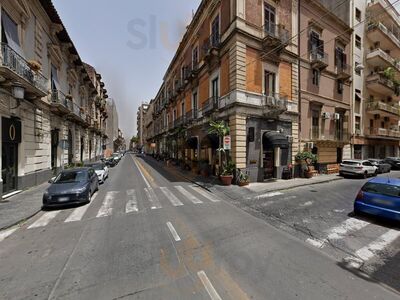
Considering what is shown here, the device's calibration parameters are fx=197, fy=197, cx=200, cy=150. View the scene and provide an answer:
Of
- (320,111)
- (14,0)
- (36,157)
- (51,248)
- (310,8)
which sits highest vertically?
(310,8)

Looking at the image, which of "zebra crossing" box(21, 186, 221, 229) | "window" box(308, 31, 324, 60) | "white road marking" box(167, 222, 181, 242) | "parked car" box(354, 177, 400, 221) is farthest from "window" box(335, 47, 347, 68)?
"white road marking" box(167, 222, 181, 242)

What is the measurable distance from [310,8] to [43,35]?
20625 mm

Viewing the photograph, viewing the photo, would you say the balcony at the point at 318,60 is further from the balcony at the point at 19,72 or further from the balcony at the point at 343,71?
the balcony at the point at 19,72

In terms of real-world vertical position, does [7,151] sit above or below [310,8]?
below

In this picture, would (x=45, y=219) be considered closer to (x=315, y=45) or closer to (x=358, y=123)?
(x=315, y=45)

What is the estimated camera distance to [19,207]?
774 cm

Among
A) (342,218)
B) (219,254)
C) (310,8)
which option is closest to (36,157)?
(219,254)

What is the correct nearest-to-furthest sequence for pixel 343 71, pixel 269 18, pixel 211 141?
1. pixel 269 18
2. pixel 211 141
3. pixel 343 71

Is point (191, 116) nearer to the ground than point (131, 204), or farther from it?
farther from it

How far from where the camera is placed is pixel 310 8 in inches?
662

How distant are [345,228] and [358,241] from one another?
84 cm

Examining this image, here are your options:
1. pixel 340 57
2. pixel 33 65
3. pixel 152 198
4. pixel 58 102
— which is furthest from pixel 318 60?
pixel 58 102

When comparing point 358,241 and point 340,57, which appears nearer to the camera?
point 358,241

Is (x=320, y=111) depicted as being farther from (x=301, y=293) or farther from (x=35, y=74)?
(x=35, y=74)
